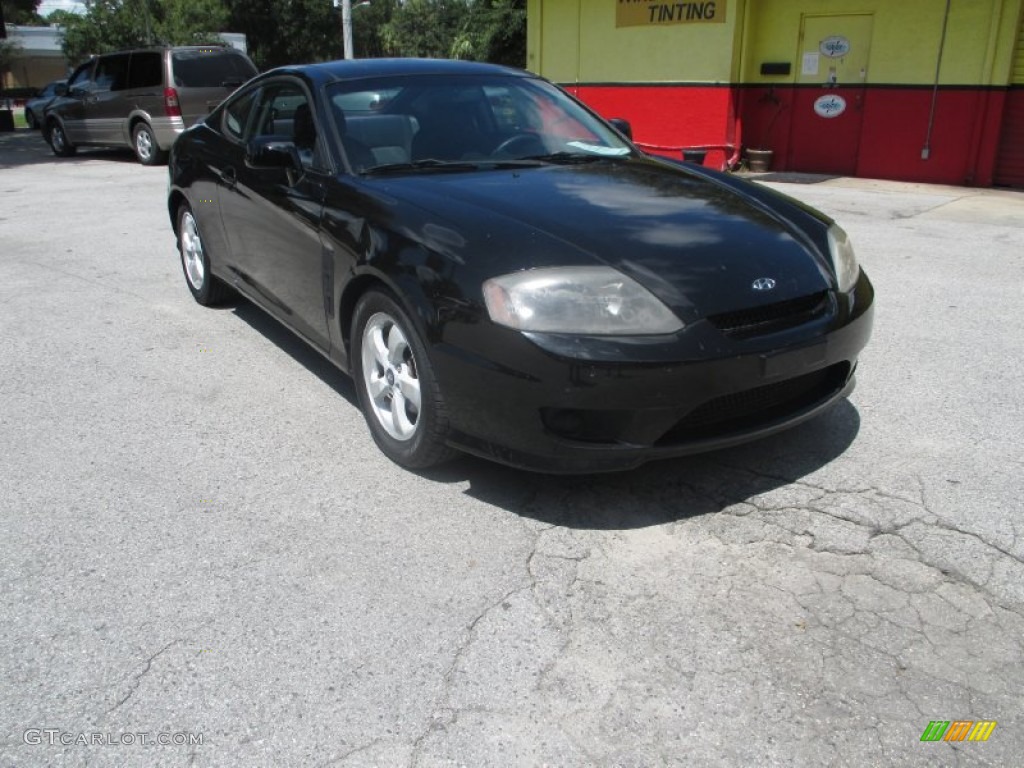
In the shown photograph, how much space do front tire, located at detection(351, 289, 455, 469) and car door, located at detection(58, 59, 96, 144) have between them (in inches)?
568

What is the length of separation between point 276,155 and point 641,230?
5.85 ft

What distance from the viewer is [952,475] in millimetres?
3461

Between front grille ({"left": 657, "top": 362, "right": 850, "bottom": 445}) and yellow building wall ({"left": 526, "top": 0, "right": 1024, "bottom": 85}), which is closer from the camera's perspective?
front grille ({"left": 657, "top": 362, "right": 850, "bottom": 445})

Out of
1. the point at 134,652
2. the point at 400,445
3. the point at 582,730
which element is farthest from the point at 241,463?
the point at 582,730

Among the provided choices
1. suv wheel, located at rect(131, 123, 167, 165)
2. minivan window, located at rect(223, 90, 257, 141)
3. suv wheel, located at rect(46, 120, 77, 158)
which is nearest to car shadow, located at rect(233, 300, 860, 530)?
minivan window, located at rect(223, 90, 257, 141)

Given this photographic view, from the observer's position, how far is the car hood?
300 centimetres

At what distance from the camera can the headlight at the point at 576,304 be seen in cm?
285

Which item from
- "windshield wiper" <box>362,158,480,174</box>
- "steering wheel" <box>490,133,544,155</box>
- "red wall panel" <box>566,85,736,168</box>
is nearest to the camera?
→ "windshield wiper" <box>362,158,480,174</box>

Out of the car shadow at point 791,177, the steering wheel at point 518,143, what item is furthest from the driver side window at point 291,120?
the car shadow at point 791,177

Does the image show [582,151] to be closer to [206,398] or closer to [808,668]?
[206,398]

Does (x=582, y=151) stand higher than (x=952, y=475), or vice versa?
(x=582, y=151)

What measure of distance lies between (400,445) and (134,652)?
130cm

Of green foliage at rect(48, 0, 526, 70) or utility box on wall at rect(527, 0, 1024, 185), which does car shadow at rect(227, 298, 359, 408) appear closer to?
utility box on wall at rect(527, 0, 1024, 185)

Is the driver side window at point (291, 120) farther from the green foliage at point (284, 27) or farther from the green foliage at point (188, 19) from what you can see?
the green foliage at point (284, 27)
